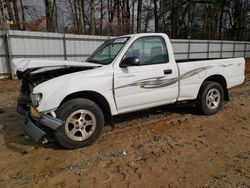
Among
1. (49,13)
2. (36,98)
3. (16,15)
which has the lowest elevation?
(36,98)

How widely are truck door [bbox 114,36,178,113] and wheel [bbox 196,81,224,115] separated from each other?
0.81 m

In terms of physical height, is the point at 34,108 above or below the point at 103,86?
below

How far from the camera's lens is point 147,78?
4.11 metres

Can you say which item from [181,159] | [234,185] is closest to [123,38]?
[181,159]

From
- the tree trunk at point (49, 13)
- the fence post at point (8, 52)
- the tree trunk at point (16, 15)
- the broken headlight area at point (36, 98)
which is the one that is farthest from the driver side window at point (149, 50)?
the tree trunk at point (16, 15)

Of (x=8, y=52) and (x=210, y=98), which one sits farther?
(x=8, y=52)

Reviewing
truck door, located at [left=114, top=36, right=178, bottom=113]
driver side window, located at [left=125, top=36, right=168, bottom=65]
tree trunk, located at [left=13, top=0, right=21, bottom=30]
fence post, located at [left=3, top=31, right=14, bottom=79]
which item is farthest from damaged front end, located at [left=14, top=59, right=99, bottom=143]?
tree trunk, located at [left=13, top=0, right=21, bottom=30]

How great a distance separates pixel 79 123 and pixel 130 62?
1.35 metres

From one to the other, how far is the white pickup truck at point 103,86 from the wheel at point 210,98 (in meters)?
0.02

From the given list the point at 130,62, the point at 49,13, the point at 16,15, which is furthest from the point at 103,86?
the point at 16,15

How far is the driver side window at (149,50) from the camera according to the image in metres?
4.16

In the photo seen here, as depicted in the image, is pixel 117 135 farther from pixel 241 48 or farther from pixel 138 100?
pixel 241 48

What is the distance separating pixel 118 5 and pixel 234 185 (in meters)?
26.4

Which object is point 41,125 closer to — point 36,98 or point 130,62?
point 36,98
